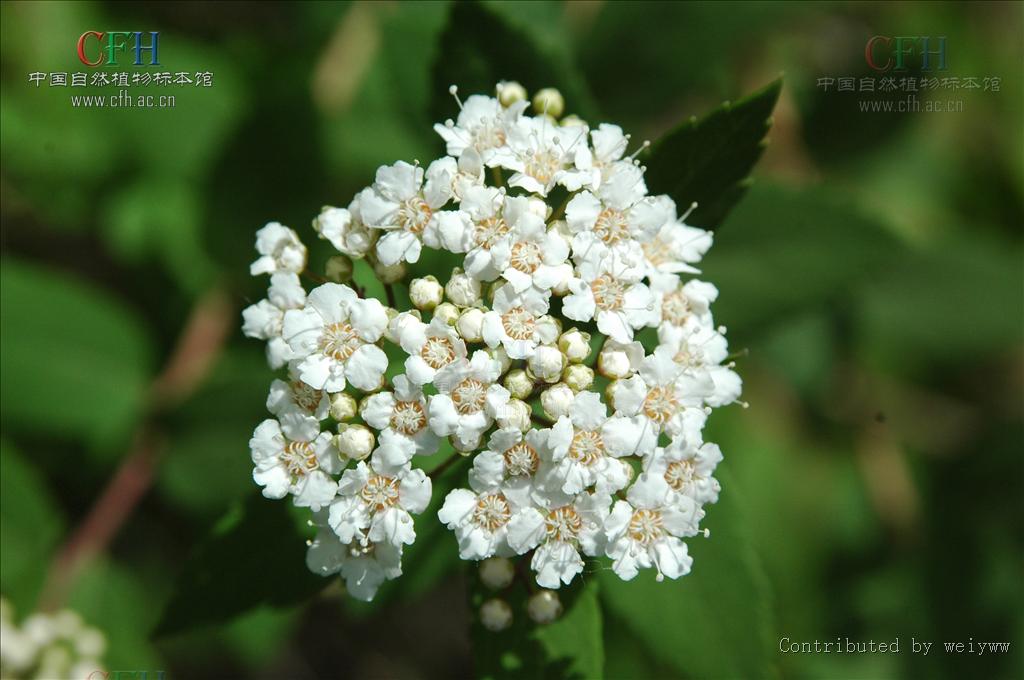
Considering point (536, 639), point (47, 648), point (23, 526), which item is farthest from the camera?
point (23, 526)

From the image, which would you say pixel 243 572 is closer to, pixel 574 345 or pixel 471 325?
pixel 471 325

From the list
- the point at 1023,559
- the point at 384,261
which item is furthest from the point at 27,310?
the point at 1023,559

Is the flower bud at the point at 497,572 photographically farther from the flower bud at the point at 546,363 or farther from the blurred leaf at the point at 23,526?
the blurred leaf at the point at 23,526

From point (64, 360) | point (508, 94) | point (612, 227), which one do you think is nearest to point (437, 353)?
point (612, 227)

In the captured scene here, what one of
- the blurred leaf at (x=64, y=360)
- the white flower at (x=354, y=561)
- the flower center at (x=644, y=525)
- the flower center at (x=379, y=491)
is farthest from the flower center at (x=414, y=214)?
the blurred leaf at (x=64, y=360)

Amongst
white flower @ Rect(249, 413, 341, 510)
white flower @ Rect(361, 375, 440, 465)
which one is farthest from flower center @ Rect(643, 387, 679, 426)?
white flower @ Rect(249, 413, 341, 510)
